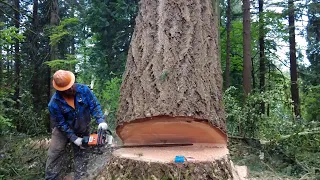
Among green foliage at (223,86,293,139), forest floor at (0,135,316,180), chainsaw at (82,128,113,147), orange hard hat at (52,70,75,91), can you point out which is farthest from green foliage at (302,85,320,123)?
orange hard hat at (52,70,75,91)

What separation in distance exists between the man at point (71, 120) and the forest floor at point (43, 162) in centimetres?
23

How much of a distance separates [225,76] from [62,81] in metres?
9.58

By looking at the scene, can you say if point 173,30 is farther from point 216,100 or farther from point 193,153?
point 193,153

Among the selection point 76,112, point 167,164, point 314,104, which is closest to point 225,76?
point 314,104

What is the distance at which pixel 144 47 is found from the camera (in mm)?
3434

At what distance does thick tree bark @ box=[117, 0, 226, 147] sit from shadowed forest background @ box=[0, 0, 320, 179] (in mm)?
1454

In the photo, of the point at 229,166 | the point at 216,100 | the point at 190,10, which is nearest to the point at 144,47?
the point at 190,10

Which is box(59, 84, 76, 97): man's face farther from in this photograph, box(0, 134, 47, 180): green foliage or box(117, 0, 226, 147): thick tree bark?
box(0, 134, 47, 180): green foliage

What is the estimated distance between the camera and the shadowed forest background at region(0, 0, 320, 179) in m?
4.64

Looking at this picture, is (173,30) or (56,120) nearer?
(173,30)

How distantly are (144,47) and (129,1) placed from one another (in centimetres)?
688

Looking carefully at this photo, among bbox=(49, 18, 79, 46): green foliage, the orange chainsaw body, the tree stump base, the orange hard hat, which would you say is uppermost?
bbox=(49, 18, 79, 46): green foliage

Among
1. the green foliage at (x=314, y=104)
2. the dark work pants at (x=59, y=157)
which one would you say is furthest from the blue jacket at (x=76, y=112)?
the green foliage at (x=314, y=104)

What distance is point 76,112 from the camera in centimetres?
373
